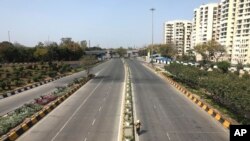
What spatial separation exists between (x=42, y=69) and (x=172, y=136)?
61087mm

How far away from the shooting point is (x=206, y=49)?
396ft

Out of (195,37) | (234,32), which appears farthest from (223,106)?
(195,37)

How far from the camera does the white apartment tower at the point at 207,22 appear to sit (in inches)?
6457

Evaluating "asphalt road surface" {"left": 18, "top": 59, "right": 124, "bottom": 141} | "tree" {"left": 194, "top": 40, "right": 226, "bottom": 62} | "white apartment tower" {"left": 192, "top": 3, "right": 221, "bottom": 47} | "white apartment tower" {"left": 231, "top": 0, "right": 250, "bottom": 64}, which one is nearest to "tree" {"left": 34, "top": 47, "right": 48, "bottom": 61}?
"tree" {"left": 194, "top": 40, "right": 226, "bottom": 62}

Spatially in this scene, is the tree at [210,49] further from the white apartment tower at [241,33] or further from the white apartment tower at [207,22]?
the white apartment tower at [207,22]

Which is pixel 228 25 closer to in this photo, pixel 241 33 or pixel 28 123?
pixel 241 33

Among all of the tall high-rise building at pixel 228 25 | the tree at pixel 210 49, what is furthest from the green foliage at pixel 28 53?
the tall high-rise building at pixel 228 25

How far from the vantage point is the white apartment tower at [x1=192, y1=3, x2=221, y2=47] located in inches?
6457

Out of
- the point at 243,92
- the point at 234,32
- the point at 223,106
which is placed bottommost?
the point at 223,106

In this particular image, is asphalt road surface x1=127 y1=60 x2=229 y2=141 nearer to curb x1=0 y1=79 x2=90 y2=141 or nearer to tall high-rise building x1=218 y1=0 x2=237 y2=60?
curb x1=0 y1=79 x2=90 y2=141

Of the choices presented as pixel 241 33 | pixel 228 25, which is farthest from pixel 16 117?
pixel 228 25

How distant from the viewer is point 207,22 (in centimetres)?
16962

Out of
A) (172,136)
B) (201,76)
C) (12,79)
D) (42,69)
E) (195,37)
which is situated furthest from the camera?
(195,37)

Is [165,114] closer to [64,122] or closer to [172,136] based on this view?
[172,136]
